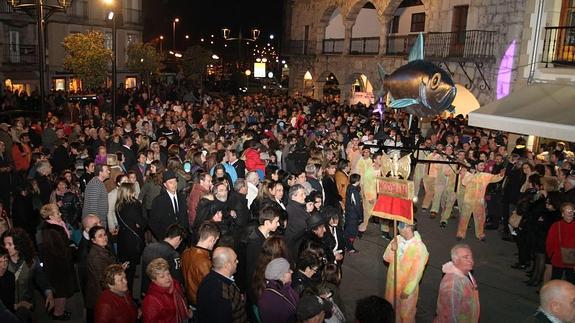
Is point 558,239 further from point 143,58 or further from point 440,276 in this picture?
point 143,58

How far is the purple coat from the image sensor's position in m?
4.36

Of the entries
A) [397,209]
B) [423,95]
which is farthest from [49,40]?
[397,209]

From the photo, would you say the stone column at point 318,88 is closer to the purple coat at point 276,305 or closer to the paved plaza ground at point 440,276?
the paved plaza ground at point 440,276

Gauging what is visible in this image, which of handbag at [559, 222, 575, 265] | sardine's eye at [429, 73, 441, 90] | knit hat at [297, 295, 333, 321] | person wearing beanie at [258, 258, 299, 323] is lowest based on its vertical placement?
handbag at [559, 222, 575, 265]

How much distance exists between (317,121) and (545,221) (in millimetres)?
10501

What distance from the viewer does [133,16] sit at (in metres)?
40.3

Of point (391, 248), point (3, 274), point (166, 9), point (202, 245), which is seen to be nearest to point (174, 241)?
point (202, 245)

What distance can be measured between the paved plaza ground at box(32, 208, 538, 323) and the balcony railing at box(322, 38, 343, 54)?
797 inches

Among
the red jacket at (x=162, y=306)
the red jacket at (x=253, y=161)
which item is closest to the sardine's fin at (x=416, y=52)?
the red jacket at (x=253, y=161)

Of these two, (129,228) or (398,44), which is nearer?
(129,228)

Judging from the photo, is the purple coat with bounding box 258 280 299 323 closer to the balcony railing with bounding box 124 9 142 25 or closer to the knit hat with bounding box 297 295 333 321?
the knit hat with bounding box 297 295 333 321

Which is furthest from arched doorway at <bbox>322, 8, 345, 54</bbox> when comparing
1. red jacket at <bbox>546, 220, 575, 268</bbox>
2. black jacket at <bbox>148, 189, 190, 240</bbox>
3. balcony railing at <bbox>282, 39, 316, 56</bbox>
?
black jacket at <bbox>148, 189, 190, 240</bbox>

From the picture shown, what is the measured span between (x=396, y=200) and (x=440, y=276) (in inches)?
135

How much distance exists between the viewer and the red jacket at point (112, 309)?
4383 millimetres
